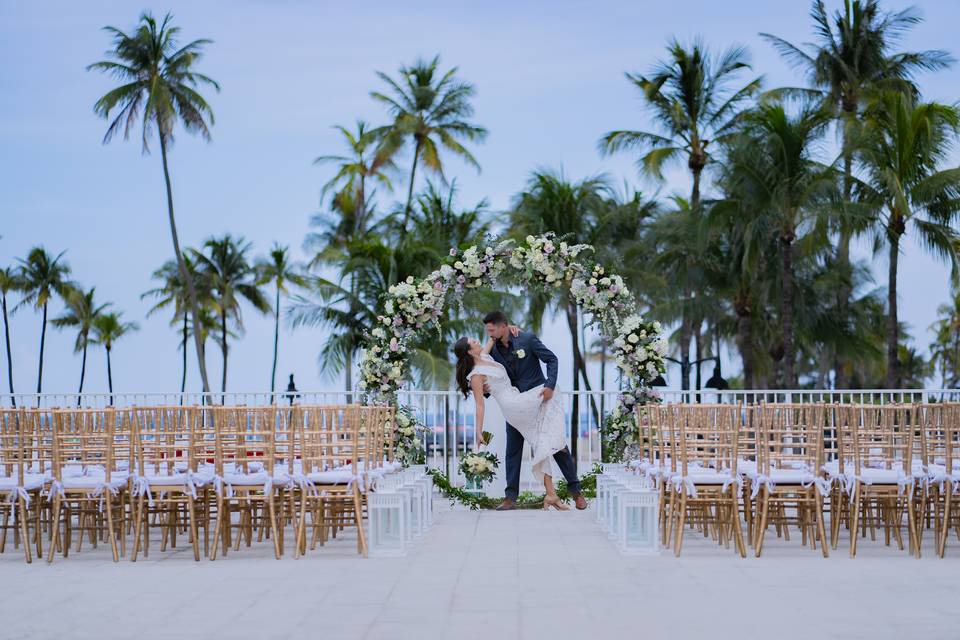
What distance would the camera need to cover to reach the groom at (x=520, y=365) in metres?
11.6

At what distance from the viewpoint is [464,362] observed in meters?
11.7

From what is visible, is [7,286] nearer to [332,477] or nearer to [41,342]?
[41,342]

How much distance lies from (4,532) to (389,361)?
498 cm

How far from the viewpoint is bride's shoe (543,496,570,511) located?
11.8 meters

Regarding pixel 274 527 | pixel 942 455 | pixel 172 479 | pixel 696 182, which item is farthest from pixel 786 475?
pixel 696 182

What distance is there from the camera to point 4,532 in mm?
8805

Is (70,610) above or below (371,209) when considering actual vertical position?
below

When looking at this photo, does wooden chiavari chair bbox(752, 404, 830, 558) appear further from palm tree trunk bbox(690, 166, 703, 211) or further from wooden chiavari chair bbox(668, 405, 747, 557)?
palm tree trunk bbox(690, 166, 703, 211)

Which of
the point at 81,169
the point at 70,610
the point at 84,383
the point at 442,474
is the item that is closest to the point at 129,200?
the point at 81,169

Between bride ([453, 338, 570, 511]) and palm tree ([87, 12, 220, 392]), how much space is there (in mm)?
25803

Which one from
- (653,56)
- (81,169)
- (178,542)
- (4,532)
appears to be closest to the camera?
(4,532)

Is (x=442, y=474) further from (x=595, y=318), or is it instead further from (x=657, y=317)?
(x=657, y=317)

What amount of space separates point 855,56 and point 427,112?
46.4 feet

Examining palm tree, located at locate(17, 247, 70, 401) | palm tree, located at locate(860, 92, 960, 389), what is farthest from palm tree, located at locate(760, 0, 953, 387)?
palm tree, located at locate(17, 247, 70, 401)
